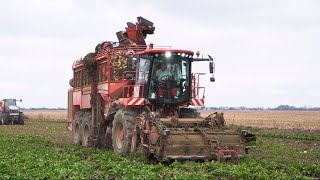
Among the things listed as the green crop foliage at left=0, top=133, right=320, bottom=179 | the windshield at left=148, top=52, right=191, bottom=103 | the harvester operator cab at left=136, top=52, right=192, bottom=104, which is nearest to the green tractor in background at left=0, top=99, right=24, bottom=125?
the harvester operator cab at left=136, top=52, right=192, bottom=104

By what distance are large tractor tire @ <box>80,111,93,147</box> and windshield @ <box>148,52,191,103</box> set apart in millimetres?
5768

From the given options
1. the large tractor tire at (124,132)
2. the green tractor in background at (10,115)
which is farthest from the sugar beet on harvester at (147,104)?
the green tractor in background at (10,115)

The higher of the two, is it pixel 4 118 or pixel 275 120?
pixel 4 118

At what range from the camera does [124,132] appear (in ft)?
53.3

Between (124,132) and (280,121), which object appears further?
(280,121)

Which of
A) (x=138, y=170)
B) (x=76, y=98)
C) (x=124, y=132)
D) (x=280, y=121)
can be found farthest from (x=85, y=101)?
(x=280, y=121)

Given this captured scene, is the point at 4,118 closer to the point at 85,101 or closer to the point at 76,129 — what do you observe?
the point at 76,129

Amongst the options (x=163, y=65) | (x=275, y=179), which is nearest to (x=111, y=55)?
(x=163, y=65)

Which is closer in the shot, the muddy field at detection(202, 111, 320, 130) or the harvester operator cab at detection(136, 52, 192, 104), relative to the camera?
the harvester operator cab at detection(136, 52, 192, 104)

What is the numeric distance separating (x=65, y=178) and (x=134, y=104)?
579 cm

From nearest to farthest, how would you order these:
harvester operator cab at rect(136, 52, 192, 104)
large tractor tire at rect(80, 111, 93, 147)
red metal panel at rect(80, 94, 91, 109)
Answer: harvester operator cab at rect(136, 52, 192, 104) → large tractor tire at rect(80, 111, 93, 147) → red metal panel at rect(80, 94, 91, 109)

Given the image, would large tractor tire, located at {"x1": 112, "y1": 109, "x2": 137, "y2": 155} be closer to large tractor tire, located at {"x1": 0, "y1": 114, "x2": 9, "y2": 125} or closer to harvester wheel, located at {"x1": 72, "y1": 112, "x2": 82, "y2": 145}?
harvester wheel, located at {"x1": 72, "y1": 112, "x2": 82, "y2": 145}

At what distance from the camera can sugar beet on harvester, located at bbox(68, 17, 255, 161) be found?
1398 centimetres

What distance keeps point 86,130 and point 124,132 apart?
→ 6559mm
